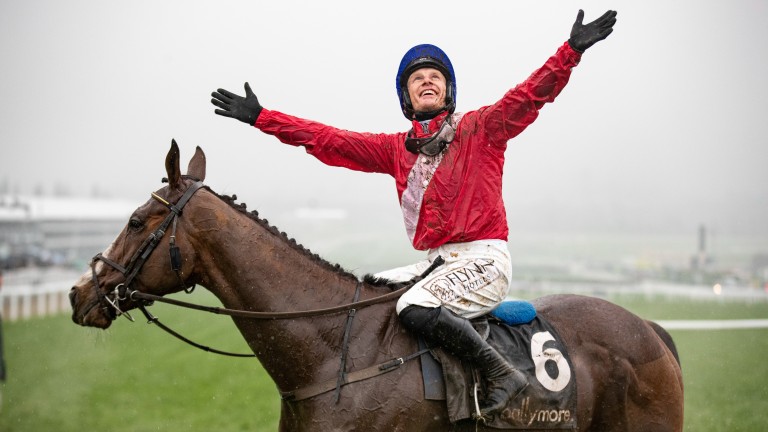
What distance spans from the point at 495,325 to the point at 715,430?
19.0 feet

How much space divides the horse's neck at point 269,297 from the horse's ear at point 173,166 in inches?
15.2

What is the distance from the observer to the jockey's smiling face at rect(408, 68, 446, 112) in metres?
4.45

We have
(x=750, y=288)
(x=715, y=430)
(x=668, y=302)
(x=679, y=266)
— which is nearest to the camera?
(x=715, y=430)

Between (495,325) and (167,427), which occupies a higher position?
(495,325)

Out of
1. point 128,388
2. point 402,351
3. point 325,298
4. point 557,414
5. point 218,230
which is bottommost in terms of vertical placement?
point 128,388

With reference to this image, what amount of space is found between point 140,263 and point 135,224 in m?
0.23

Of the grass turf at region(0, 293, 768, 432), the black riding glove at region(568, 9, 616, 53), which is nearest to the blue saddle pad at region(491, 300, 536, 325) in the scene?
the black riding glove at region(568, 9, 616, 53)

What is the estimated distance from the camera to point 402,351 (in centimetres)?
400

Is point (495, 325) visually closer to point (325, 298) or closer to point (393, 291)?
point (393, 291)

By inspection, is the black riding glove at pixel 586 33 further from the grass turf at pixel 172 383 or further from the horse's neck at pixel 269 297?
the grass turf at pixel 172 383

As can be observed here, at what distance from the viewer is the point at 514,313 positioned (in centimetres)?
439

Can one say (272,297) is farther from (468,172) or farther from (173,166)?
(468,172)

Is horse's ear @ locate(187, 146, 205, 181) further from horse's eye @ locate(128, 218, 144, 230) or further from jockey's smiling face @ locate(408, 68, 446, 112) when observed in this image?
jockey's smiling face @ locate(408, 68, 446, 112)

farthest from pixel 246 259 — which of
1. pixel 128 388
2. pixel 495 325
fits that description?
pixel 128 388
